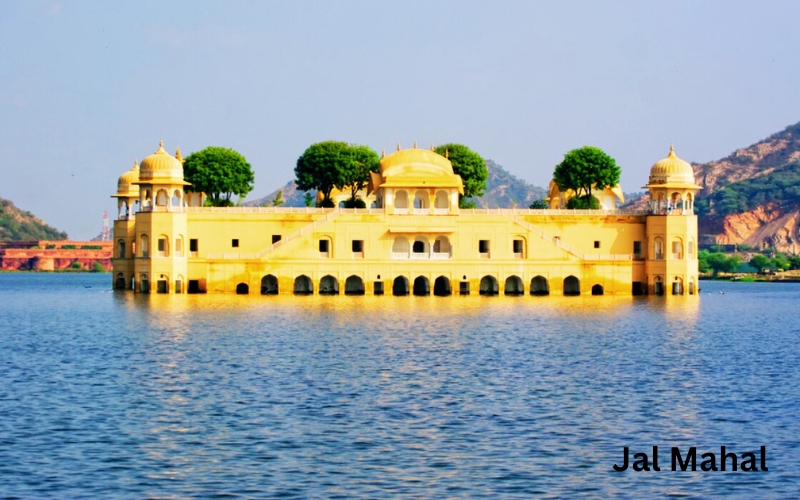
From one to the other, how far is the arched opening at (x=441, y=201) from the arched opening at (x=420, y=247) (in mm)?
2234

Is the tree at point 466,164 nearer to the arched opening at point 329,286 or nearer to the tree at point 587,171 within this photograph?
the tree at point 587,171

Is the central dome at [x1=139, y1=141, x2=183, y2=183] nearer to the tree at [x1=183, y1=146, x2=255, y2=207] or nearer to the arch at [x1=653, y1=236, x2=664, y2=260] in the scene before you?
the tree at [x1=183, y1=146, x2=255, y2=207]

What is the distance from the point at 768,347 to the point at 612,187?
42.2 meters

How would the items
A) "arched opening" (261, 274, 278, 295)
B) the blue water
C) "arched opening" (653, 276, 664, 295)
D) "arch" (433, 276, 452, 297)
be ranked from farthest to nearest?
"arch" (433, 276, 452, 297) < "arched opening" (261, 274, 278, 295) < "arched opening" (653, 276, 664, 295) < the blue water

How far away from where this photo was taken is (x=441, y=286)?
73000mm

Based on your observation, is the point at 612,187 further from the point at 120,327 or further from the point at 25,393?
the point at 25,393

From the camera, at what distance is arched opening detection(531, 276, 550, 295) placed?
72162mm

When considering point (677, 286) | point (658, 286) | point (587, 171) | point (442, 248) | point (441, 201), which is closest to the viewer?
point (442, 248)

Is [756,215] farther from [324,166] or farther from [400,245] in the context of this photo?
[400,245]

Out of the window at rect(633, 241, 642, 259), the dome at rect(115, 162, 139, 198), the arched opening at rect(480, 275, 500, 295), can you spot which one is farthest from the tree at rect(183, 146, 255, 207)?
the window at rect(633, 241, 642, 259)

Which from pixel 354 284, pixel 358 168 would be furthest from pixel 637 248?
pixel 358 168

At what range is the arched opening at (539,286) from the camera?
72.2 metres

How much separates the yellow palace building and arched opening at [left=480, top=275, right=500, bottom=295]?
9cm

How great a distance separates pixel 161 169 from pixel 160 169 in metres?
0.06
